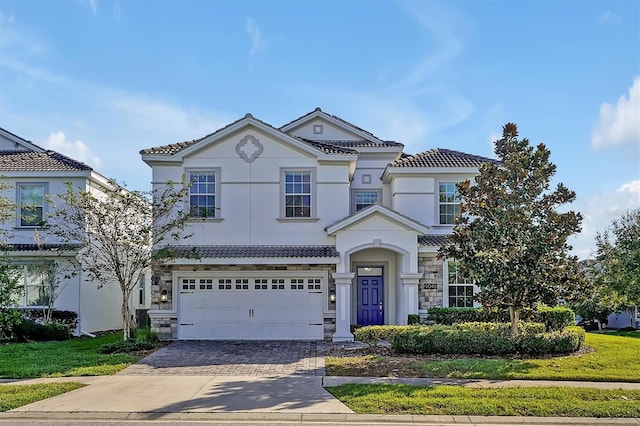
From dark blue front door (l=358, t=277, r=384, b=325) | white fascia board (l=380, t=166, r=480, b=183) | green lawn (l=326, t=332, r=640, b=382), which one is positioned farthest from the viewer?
white fascia board (l=380, t=166, r=480, b=183)

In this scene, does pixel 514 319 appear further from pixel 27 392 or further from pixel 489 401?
pixel 27 392

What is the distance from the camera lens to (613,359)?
1265 cm

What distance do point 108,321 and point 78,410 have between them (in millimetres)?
14287

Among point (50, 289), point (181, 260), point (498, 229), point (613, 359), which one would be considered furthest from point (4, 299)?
point (613, 359)

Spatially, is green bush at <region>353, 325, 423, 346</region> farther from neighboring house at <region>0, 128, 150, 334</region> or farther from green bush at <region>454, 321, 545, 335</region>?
neighboring house at <region>0, 128, 150, 334</region>

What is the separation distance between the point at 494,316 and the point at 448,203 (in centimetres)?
576

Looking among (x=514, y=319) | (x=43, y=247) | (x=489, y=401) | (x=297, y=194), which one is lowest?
(x=489, y=401)

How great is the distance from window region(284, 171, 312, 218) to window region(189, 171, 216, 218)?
2.60 m

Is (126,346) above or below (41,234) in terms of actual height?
below

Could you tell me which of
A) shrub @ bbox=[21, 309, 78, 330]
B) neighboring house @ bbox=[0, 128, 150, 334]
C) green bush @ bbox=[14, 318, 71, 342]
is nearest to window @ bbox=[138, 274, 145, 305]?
neighboring house @ bbox=[0, 128, 150, 334]

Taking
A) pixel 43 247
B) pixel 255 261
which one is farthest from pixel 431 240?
pixel 43 247

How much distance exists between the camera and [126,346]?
591 inches

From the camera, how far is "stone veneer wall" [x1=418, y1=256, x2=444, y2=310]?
18.7m

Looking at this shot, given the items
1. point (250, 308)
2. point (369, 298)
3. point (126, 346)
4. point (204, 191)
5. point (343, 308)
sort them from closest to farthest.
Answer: point (126, 346) < point (343, 308) < point (250, 308) < point (204, 191) < point (369, 298)
